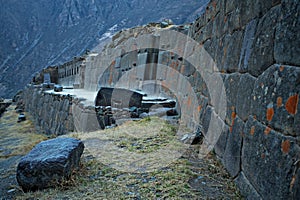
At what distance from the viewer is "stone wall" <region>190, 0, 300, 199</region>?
132 centimetres

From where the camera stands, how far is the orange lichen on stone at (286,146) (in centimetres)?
132

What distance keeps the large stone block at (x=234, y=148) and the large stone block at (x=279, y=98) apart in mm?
343

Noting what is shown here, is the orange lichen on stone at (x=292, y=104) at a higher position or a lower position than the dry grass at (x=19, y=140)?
higher

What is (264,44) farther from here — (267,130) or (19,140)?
(19,140)

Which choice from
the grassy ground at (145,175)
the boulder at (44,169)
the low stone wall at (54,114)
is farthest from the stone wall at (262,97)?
the low stone wall at (54,114)

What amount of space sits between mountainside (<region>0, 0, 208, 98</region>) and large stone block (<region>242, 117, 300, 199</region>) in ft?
116

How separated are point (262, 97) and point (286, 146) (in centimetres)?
44

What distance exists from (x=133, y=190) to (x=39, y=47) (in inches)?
2143

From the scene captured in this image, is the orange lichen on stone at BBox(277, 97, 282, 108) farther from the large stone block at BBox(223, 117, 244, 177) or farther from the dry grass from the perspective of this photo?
the dry grass

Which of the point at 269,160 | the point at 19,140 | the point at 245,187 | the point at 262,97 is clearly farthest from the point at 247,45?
the point at 19,140

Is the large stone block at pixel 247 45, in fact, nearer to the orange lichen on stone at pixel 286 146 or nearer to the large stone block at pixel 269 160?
the large stone block at pixel 269 160

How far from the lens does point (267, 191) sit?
148 centimetres

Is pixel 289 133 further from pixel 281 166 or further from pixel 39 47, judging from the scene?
pixel 39 47

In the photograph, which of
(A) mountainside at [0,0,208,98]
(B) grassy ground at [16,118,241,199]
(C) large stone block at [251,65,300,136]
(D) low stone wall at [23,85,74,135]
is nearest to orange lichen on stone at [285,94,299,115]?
(C) large stone block at [251,65,300,136]
